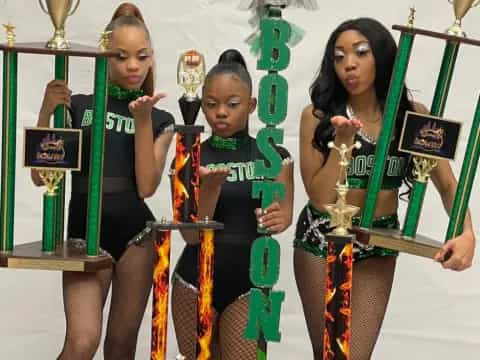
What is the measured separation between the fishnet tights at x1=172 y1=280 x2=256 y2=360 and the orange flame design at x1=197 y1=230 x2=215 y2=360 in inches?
9.2

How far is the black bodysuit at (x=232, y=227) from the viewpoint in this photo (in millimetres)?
2697

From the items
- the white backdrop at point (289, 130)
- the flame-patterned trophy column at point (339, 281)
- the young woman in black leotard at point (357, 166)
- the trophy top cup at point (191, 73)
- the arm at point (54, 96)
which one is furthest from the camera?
the white backdrop at point (289, 130)

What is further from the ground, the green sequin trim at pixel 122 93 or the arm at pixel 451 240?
the green sequin trim at pixel 122 93

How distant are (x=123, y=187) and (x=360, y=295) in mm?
646

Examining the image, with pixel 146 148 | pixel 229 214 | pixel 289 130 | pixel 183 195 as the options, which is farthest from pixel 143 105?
pixel 289 130

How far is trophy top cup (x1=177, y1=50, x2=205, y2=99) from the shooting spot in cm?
240

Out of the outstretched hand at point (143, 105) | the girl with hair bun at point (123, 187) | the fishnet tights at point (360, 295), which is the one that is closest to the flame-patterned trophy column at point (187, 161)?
the outstretched hand at point (143, 105)

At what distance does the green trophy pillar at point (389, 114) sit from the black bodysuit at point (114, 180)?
58cm

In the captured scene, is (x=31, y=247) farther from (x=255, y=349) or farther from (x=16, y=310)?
(x=16, y=310)

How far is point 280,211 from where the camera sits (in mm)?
2547

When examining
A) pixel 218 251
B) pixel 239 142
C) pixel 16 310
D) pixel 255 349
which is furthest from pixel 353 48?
pixel 16 310

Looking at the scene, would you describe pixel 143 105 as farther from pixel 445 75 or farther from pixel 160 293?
pixel 445 75

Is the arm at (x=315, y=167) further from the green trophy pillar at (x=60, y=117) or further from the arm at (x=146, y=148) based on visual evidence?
A: the green trophy pillar at (x=60, y=117)

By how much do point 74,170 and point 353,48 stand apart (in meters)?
0.72
